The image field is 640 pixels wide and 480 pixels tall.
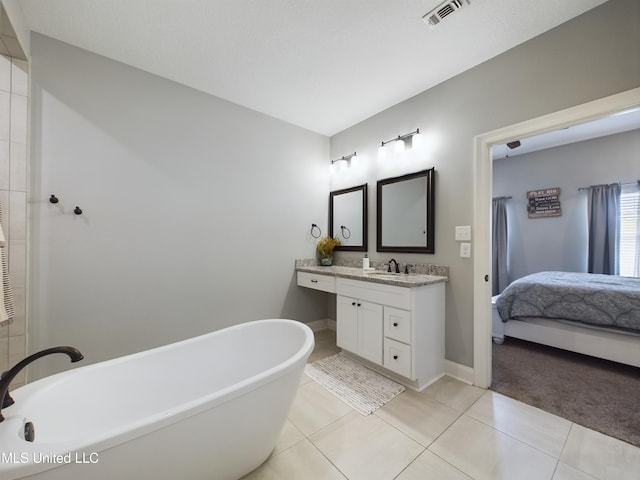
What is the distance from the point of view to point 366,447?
56.3 inches

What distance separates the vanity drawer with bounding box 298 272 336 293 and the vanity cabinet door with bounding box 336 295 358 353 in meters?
0.17

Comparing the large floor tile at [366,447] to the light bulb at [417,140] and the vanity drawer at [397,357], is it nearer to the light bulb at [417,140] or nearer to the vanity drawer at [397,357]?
the vanity drawer at [397,357]

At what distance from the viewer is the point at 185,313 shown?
2.35 metres

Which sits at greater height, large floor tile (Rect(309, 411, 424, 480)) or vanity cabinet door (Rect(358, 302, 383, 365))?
vanity cabinet door (Rect(358, 302, 383, 365))

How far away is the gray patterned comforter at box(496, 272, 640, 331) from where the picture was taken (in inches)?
88.0

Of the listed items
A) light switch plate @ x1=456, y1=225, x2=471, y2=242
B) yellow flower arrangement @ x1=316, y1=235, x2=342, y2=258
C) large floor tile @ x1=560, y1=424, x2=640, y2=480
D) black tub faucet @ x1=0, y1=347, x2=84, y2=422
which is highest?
light switch plate @ x1=456, y1=225, x2=471, y2=242

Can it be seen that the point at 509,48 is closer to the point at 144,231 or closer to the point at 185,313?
the point at 144,231

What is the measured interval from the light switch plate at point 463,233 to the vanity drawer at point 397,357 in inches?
38.6

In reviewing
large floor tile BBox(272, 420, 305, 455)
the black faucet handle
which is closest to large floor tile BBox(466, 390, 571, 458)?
large floor tile BBox(272, 420, 305, 455)

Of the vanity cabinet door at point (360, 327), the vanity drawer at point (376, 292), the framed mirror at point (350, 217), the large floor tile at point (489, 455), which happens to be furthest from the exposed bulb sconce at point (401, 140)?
the large floor tile at point (489, 455)

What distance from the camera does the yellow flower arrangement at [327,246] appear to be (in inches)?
127

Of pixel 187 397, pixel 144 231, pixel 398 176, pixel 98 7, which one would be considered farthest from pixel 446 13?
pixel 187 397

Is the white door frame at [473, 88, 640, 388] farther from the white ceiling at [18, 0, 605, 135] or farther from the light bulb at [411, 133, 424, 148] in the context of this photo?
the white ceiling at [18, 0, 605, 135]

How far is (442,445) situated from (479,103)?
2420mm
